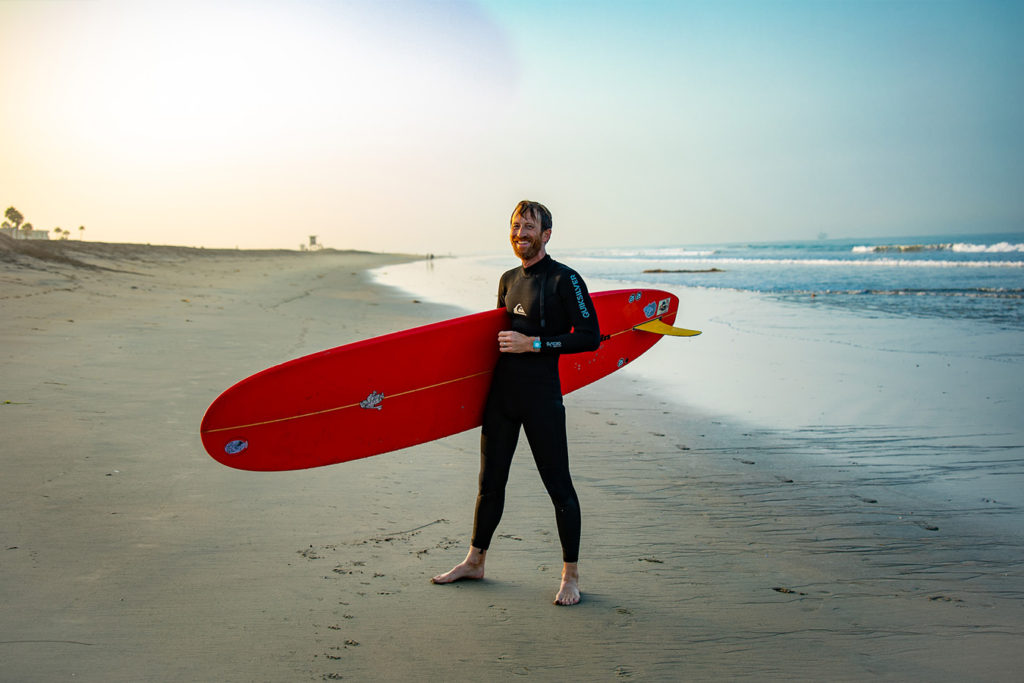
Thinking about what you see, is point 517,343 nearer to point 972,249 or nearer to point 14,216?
point 14,216

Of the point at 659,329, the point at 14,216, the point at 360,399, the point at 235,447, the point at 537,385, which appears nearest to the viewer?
the point at 537,385

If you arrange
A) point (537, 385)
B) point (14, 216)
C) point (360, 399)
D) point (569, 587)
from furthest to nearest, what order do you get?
point (14, 216) → point (360, 399) → point (537, 385) → point (569, 587)

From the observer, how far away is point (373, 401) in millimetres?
3273

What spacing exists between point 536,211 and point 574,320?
48cm

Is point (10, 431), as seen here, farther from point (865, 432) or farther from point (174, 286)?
point (174, 286)

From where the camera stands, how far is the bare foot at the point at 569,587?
2730 millimetres

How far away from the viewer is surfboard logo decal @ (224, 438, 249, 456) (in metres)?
2.94

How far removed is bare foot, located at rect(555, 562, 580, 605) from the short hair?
1.40m

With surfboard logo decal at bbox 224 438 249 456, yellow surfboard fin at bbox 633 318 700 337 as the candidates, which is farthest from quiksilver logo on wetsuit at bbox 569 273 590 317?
yellow surfboard fin at bbox 633 318 700 337

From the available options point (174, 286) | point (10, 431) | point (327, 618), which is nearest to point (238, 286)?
point (174, 286)

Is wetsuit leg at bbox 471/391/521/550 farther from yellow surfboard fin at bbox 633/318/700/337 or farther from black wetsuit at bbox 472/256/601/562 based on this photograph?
yellow surfboard fin at bbox 633/318/700/337

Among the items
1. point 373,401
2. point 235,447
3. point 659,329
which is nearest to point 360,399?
point 373,401

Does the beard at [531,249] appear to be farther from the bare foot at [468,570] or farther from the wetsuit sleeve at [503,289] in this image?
the bare foot at [468,570]

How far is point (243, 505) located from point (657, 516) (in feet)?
7.16
